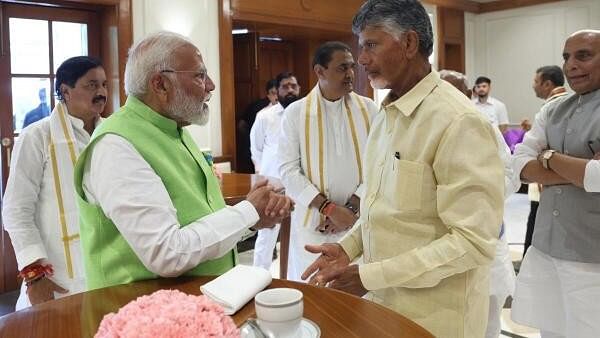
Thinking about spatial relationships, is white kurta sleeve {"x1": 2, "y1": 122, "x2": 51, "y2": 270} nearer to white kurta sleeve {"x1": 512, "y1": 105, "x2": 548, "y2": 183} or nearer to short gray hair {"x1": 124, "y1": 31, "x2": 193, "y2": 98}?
short gray hair {"x1": 124, "y1": 31, "x2": 193, "y2": 98}

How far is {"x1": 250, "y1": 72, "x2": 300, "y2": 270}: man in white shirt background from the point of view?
4344 millimetres

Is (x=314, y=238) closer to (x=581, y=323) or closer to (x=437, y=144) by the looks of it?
(x=581, y=323)

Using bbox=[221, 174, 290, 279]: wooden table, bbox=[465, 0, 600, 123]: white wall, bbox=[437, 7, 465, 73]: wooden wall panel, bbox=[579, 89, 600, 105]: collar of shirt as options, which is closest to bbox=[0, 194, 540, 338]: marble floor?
bbox=[221, 174, 290, 279]: wooden table

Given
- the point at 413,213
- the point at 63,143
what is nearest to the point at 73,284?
the point at 63,143

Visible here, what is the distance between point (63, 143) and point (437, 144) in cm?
157

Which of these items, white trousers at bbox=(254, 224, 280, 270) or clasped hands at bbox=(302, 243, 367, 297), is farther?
white trousers at bbox=(254, 224, 280, 270)

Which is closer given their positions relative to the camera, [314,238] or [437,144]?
[437,144]

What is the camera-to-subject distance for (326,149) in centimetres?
297

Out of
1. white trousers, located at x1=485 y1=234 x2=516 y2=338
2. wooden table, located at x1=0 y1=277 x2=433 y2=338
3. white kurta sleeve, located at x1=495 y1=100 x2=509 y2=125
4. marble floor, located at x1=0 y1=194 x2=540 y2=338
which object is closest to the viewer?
wooden table, located at x1=0 y1=277 x2=433 y2=338

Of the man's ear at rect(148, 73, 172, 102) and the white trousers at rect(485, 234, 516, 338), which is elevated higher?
the man's ear at rect(148, 73, 172, 102)

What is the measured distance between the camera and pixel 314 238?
9.85ft

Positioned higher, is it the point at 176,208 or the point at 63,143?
the point at 63,143

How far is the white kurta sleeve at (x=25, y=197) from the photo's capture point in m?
2.16

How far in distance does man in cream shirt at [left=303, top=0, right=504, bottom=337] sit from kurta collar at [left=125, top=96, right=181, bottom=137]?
1.81ft
